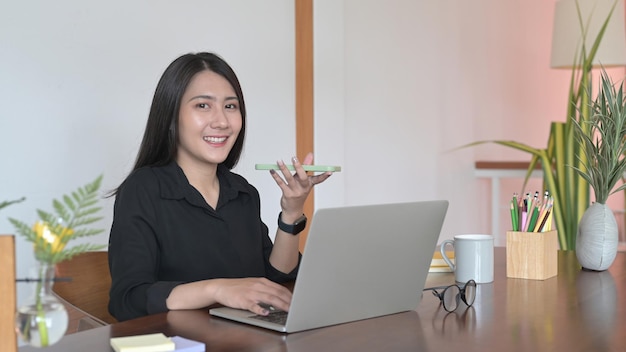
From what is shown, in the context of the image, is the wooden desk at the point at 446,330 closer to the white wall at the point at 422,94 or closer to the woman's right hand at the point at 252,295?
the woman's right hand at the point at 252,295

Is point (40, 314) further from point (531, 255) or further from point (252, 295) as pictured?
point (531, 255)

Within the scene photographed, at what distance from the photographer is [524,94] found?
6.00 meters

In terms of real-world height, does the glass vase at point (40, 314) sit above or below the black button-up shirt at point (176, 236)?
above

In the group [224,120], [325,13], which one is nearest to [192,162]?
[224,120]

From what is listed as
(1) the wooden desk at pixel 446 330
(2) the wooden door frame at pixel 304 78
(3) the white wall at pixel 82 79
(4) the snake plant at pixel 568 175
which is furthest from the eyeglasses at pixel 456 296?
(4) the snake plant at pixel 568 175

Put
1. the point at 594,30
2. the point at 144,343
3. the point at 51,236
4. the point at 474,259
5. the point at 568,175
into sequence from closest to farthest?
the point at 51,236, the point at 144,343, the point at 474,259, the point at 568,175, the point at 594,30

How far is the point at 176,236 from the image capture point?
1874 millimetres

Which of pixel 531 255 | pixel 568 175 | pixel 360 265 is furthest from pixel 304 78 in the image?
pixel 360 265

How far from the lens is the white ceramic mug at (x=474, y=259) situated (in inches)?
70.7

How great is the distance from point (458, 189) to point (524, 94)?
5.00ft

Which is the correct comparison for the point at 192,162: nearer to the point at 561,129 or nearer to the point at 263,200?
the point at 263,200

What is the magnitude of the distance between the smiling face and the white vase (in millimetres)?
895

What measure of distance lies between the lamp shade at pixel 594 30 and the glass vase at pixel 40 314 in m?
3.63

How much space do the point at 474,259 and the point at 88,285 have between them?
2.84ft
